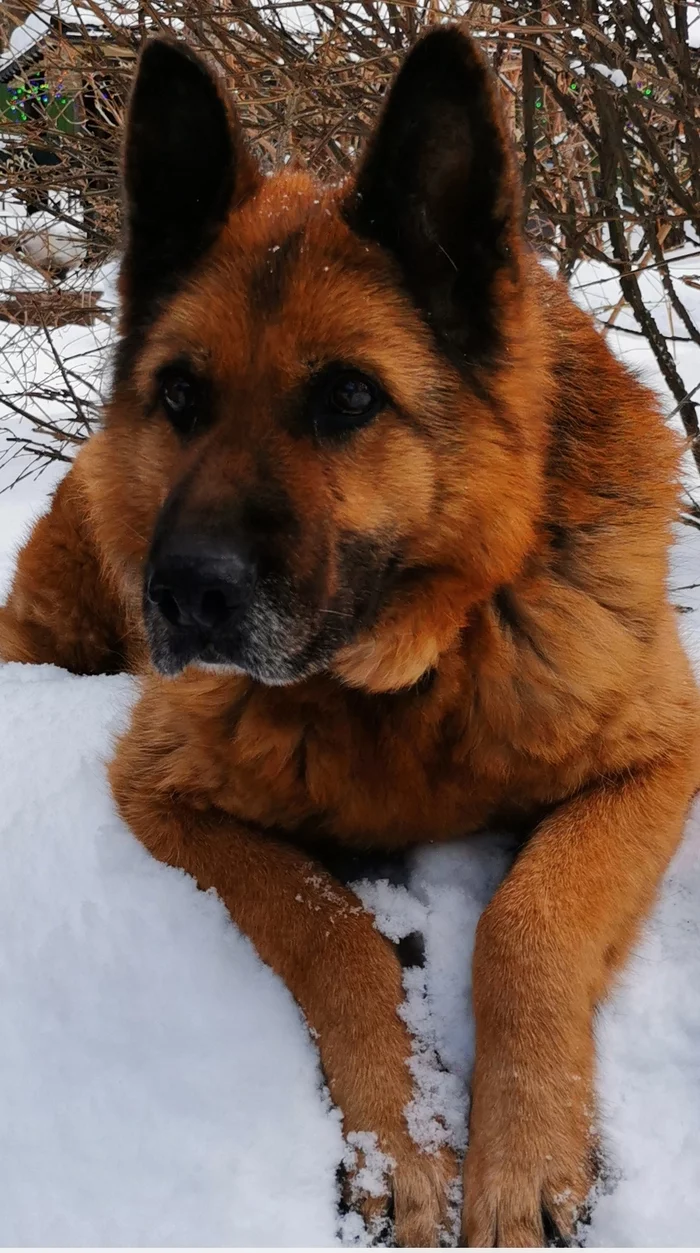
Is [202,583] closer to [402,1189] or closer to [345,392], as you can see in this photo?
[345,392]

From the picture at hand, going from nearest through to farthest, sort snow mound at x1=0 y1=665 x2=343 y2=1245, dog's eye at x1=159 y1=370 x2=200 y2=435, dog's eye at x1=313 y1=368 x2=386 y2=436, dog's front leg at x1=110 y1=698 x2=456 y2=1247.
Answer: snow mound at x1=0 y1=665 x2=343 y2=1245 → dog's front leg at x1=110 y1=698 x2=456 y2=1247 → dog's eye at x1=313 y1=368 x2=386 y2=436 → dog's eye at x1=159 y1=370 x2=200 y2=435

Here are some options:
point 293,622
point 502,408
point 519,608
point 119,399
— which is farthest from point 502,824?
point 119,399

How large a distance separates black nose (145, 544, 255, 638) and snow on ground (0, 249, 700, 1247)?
858 millimetres

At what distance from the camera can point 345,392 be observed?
2131 mm

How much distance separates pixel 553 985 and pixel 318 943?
53 centimetres

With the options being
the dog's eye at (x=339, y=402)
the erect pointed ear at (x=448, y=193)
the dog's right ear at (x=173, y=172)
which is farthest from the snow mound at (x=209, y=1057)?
the dog's right ear at (x=173, y=172)

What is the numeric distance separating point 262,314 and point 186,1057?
1644mm

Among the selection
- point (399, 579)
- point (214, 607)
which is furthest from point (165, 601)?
point (399, 579)

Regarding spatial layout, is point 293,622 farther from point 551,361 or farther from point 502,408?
point 551,361

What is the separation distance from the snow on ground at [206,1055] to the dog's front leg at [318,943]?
0.05 metres

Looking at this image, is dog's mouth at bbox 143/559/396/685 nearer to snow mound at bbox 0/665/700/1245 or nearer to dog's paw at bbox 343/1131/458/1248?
snow mound at bbox 0/665/700/1245

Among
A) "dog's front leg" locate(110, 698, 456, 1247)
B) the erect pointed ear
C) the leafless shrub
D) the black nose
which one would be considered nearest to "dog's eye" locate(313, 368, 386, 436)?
the erect pointed ear

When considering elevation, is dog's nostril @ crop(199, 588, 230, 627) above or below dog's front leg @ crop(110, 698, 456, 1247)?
above

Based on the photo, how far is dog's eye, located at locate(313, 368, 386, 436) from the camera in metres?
2.12
